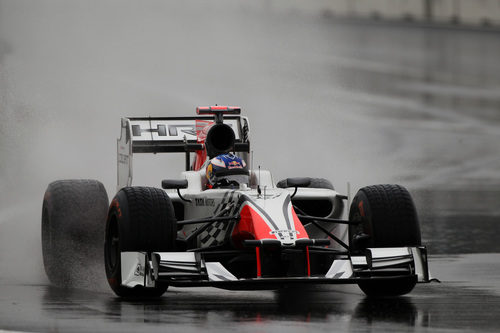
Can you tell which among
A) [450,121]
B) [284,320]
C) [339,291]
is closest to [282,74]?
[450,121]

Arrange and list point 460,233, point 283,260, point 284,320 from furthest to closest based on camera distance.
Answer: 1. point 460,233
2. point 283,260
3. point 284,320

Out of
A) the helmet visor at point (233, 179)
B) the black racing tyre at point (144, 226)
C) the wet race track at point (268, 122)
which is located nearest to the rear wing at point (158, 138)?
the helmet visor at point (233, 179)

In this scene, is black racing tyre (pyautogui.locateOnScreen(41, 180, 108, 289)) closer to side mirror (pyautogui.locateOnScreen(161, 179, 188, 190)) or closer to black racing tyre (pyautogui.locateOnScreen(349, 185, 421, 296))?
side mirror (pyautogui.locateOnScreen(161, 179, 188, 190))

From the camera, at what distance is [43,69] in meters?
31.2

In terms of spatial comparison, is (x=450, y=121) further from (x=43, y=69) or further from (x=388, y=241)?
(x=388, y=241)

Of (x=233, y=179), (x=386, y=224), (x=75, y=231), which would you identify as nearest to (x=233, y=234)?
(x=233, y=179)

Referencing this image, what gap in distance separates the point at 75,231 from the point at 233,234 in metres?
3.00

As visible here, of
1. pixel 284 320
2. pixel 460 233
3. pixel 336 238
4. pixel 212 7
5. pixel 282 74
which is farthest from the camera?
pixel 212 7

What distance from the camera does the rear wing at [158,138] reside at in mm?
16172

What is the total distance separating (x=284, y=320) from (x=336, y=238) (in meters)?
2.51

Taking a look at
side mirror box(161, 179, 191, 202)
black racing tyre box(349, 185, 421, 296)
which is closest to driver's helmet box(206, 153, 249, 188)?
side mirror box(161, 179, 191, 202)

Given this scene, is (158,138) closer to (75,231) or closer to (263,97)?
(75,231)

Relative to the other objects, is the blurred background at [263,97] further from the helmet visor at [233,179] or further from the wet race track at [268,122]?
the helmet visor at [233,179]

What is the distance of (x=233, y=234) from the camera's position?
43.7 feet
